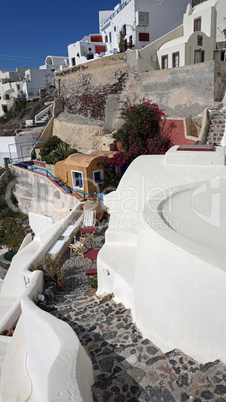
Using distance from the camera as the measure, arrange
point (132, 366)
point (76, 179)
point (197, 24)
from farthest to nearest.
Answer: point (197, 24) → point (76, 179) → point (132, 366)

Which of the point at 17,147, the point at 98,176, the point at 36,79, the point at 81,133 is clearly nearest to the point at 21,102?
the point at 36,79

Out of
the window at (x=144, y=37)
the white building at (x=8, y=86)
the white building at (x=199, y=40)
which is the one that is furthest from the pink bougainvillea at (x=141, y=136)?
the white building at (x=8, y=86)

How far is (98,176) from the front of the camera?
13016 millimetres

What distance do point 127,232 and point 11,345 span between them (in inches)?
119

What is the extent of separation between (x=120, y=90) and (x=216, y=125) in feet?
28.0

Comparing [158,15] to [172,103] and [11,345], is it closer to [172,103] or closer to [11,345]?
[172,103]

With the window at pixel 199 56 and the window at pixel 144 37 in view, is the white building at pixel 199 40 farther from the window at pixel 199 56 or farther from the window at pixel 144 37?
the window at pixel 144 37

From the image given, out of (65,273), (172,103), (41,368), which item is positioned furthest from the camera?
(172,103)

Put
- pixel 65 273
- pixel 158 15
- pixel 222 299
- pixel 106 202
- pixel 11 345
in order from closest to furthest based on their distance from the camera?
pixel 222 299 < pixel 11 345 < pixel 106 202 < pixel 65 273 < pixel 158 15

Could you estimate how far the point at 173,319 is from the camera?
3426 mm

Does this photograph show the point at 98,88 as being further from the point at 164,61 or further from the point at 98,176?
the point at 98,176

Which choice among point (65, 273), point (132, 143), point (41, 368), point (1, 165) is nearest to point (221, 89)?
point (132, 143)

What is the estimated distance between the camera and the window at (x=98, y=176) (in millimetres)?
12844

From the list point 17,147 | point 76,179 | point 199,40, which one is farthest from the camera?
point 17,147
